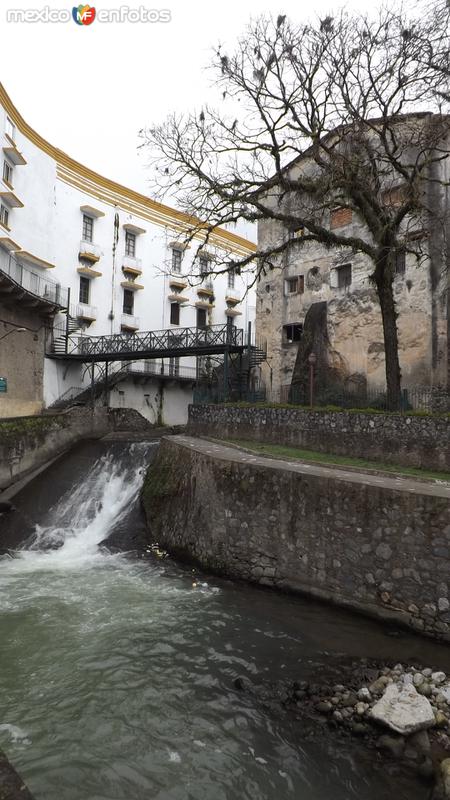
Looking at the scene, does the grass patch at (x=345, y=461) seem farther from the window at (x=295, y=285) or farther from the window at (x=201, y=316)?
the window at (x=201, y=316)

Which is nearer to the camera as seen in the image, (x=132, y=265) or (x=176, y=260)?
(x=132, y=265)

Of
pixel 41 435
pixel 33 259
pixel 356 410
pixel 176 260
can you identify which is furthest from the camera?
pixel 176 260

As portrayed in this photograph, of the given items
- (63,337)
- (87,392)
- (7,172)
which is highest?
(7,172)

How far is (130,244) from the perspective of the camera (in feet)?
97.0

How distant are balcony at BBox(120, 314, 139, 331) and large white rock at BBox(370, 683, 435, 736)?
2610cm

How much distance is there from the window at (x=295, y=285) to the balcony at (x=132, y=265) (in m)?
11.0

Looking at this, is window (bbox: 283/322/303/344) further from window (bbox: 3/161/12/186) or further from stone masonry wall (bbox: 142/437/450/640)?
window (bbox: 3/161/12/186)

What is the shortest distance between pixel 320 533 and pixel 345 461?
12.8ft

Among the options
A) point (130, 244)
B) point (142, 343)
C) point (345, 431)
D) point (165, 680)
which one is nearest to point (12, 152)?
point (130, 244)

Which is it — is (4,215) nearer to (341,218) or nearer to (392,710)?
(341,218)

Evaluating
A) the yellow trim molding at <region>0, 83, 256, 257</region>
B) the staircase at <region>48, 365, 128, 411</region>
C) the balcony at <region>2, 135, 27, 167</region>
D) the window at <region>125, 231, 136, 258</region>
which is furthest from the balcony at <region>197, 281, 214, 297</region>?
the balcony at <region>2, 135, 27, 167</region>

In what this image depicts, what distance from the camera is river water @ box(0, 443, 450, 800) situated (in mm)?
4215

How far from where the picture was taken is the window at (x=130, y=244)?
2930 centimetres

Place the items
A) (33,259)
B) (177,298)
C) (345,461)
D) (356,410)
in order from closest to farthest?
(345,461) → (356,410) → (33,259) → (177,298)
